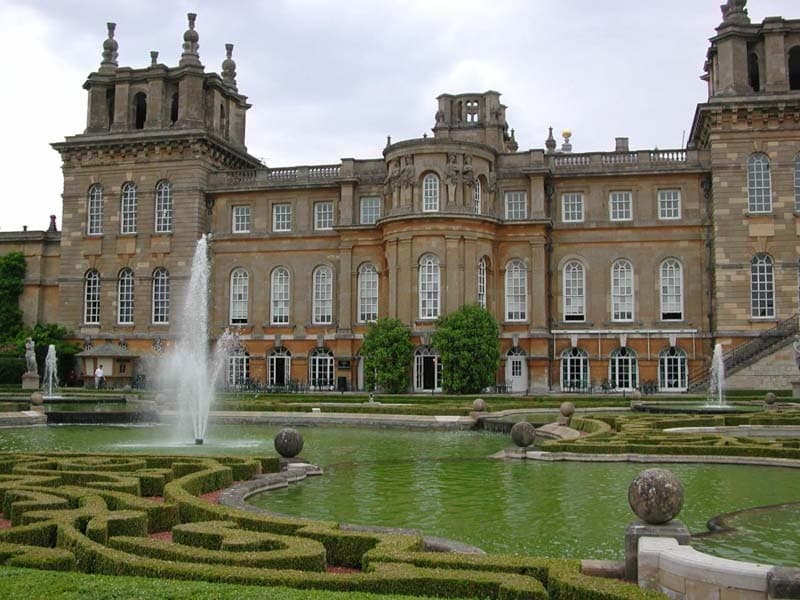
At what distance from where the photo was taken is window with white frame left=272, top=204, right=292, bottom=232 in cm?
4675

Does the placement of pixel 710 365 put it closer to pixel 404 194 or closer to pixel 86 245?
pixel 404 194

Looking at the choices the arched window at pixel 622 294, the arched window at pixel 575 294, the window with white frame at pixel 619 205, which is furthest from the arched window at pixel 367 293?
the window with white frame at pixel 619 205

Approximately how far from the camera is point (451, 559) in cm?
784

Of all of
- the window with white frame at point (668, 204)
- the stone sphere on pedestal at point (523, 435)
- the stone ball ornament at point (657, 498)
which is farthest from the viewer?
the window with white frame at point (668, 204)

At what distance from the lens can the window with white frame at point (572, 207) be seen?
43875 millimetres

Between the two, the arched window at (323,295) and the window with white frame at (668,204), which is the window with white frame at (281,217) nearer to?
the arched window at (323,295)

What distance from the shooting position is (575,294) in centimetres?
4341

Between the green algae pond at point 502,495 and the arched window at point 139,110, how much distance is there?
30.8 meters

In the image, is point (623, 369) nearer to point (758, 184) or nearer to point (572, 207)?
point (572, 207)

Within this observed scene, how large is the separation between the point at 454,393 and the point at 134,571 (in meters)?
32.4

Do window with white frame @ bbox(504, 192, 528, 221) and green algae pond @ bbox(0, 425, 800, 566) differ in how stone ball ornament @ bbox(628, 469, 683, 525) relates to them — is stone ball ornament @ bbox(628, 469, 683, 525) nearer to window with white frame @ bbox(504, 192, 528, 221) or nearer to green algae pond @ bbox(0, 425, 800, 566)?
green algae pond @ bbox(0, 425, 800, 566)

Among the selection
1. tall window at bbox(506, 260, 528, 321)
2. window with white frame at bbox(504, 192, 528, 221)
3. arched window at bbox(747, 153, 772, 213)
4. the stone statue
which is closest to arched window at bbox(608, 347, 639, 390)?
tall window at bbox(506, 260, 528, 321)

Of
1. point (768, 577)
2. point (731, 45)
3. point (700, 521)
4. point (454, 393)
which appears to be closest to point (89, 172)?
point (454, 393)

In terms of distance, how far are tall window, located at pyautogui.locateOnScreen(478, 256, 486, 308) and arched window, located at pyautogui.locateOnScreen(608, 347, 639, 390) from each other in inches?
263
